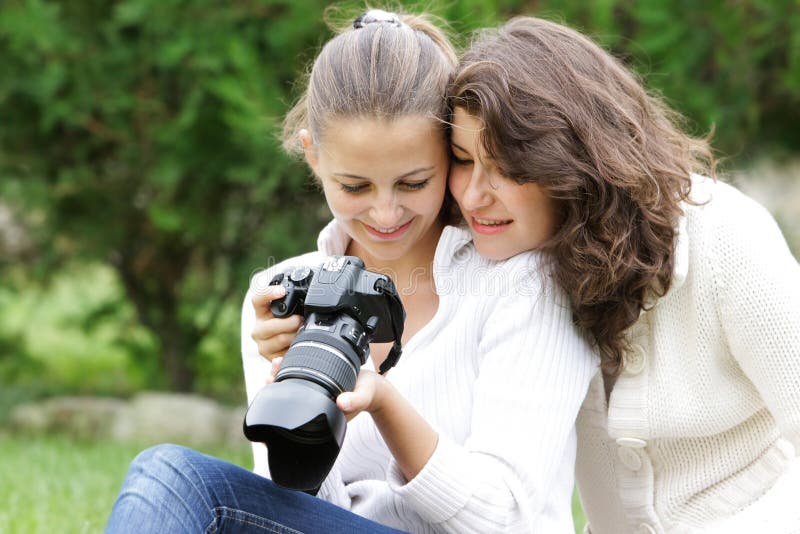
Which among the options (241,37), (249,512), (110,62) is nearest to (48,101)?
(110,62)

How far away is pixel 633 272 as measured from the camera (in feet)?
5.87

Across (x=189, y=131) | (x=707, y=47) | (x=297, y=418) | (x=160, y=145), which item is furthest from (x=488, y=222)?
(x=160, y=145)

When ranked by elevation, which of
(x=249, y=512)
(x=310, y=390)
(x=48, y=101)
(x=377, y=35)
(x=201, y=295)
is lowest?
(x=201, y=295)

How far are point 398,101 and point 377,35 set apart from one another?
0.57 ft

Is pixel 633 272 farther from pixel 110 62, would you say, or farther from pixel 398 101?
pixel 110 62

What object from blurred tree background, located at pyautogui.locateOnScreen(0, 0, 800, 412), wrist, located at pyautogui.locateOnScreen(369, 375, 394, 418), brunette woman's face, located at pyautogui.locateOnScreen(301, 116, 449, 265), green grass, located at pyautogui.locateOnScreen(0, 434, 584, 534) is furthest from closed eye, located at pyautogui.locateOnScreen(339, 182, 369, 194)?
blurred tree background, located at pyautogui.locateOnScreen(0, 0, 800, 412)

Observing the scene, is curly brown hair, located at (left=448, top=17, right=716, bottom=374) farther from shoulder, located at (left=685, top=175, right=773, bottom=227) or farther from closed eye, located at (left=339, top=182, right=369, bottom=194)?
closed eye, located at (left=339, top=182, right=369, bottom=194)

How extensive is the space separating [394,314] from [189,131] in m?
3.00

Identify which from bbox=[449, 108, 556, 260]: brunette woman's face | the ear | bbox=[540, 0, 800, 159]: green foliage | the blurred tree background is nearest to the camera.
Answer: bbox=[449, 108, 556, 260]: brunette woman's face

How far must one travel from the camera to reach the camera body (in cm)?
150

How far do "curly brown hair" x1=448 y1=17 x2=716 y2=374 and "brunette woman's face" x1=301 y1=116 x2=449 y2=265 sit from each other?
0.13m

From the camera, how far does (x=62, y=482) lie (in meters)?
3.43

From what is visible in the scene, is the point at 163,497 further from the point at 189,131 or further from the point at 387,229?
the point at 189,131

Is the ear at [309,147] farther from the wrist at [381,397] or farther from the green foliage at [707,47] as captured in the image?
the green foliage at [707,47]
